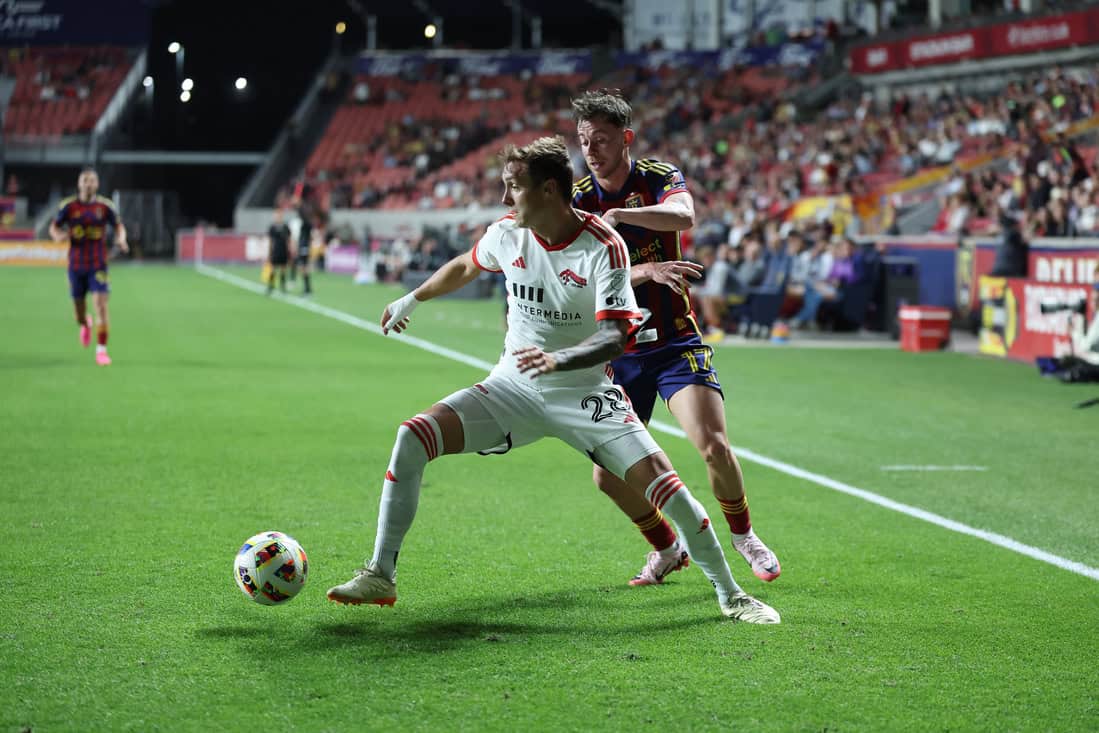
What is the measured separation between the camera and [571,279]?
17.6ft

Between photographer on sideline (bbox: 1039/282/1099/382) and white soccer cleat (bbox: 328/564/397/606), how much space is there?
37.9ft

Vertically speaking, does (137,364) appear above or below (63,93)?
below

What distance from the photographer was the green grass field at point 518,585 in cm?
443

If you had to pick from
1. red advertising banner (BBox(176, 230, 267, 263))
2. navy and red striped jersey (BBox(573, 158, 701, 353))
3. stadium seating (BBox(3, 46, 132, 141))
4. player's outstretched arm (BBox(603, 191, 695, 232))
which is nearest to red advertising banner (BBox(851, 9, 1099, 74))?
red advertising banner (BBox(176, 230, 267, 263))

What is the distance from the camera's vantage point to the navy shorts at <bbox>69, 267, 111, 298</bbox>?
52.2 ft

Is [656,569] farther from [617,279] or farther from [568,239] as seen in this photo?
[568,239]

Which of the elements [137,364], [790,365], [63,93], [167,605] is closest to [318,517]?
[167,605]

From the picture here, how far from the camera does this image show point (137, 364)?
16.4 metres

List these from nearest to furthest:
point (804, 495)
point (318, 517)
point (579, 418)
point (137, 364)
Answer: point (579, 418) → point (318, 517) → point (804, 495) → point (137, 364)

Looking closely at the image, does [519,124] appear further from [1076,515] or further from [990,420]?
[1076,515]

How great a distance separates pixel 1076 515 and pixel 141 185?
5903 centimetres

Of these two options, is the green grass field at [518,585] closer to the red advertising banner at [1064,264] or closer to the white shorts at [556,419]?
the white shorts at [556,419]

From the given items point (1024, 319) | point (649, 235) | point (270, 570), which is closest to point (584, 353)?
point (649, 235)

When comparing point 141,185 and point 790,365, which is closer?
point 790,365
